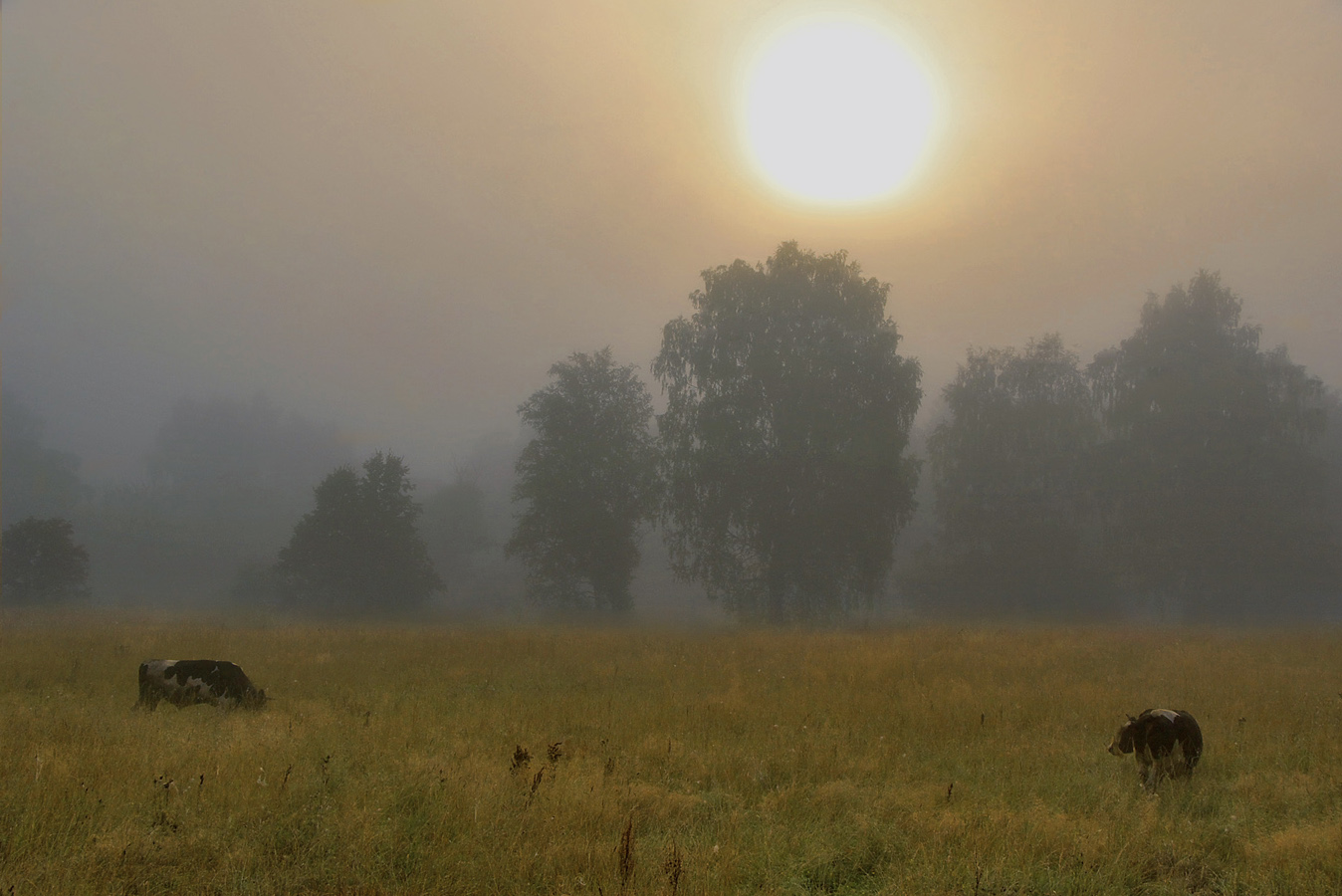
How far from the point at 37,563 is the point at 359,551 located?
15.8 m

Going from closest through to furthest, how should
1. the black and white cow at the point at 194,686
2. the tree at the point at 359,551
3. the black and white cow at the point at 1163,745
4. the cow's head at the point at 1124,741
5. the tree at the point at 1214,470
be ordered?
the black and white cow at the point at 1163,745 → the cow's head at the point at 1124,741 → the black and white cow at the point at 194,686 → the tree at the point at 1214,470 → the tree at the point at 359,551

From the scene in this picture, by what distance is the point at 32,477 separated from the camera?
63.9 m

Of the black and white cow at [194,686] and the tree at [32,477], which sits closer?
the black and white cow at [194,686]

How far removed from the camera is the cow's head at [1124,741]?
23.4 ft

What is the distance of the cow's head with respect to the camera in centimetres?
712

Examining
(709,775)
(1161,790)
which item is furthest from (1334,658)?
(709,775)

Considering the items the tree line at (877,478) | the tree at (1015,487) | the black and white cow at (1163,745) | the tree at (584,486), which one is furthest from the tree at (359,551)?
the black and white cow at (1163,745)

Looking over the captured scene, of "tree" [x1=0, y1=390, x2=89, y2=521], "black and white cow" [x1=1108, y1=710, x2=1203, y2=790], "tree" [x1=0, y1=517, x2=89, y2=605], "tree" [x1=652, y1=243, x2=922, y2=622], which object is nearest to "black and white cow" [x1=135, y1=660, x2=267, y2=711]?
"black and white cow" [x1=1108, y1=710, x2=1203, y2=790]

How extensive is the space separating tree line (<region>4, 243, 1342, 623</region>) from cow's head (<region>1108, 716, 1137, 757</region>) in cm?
1917

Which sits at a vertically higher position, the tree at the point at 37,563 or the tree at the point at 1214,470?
the tree at the point at 1214,470

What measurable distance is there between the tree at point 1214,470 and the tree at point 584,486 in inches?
928

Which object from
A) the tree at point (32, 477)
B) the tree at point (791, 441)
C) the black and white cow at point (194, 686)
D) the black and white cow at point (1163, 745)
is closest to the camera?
the black and white cow at point (1163, 745)

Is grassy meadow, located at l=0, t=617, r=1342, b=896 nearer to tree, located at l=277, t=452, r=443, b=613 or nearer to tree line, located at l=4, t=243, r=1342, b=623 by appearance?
tree line, located at l=4, t=243, r=1342, b=623

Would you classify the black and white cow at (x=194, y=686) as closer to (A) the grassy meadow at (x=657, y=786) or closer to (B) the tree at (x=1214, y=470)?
(A) the grassy meadow at (x=657, y=786)
